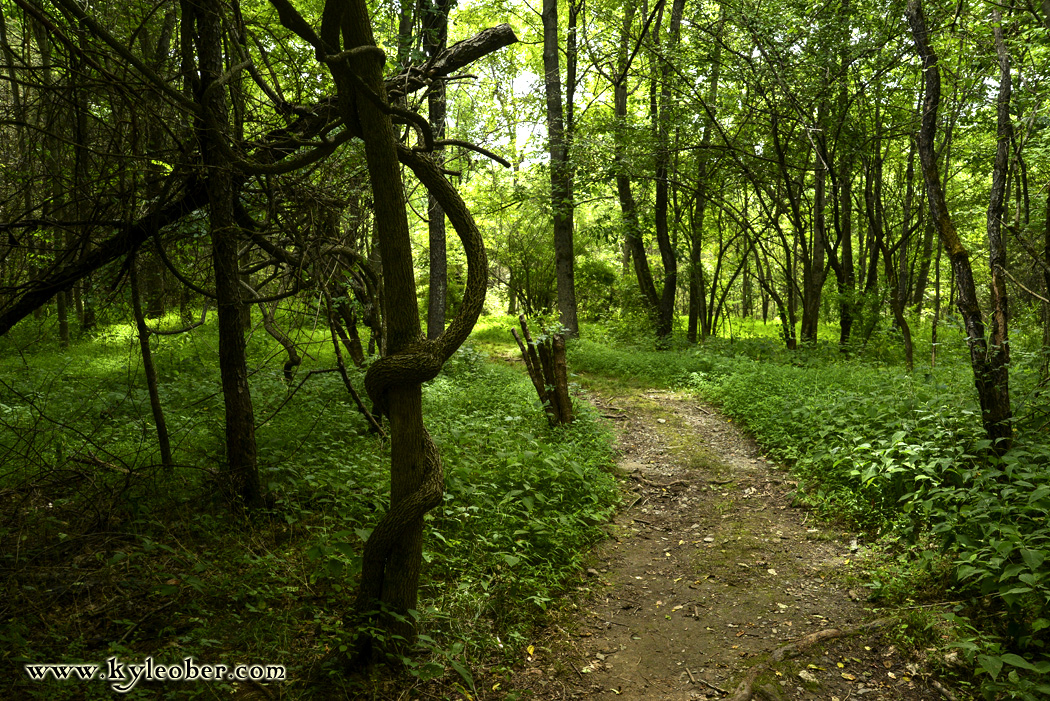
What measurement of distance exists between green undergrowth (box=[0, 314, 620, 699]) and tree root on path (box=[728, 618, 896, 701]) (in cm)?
141

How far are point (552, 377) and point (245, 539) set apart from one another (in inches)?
183

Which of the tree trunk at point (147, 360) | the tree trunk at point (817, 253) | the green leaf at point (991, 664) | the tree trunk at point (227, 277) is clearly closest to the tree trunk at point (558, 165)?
the tree trunk at point (817, 253)

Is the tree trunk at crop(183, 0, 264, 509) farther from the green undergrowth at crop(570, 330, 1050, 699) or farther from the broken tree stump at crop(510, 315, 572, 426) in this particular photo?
the green undergrowth at crop(570, 330, 1050, 699)

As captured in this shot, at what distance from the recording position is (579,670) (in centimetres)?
381

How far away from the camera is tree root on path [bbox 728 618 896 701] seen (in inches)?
137

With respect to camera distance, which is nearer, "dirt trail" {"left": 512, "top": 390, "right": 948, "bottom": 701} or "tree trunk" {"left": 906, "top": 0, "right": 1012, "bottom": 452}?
"dirt trail" {"left": 512, "top": 390, "right": 948, "bottom": 701}

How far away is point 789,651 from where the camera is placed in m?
3.82

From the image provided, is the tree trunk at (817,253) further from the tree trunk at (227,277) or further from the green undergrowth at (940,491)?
the tree trunk at (227,277)

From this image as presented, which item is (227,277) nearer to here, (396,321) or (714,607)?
(396,321)

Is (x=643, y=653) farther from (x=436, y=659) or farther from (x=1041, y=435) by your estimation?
(x=1041, y=435)

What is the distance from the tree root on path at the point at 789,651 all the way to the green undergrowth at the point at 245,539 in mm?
1411

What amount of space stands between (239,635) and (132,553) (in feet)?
3.40

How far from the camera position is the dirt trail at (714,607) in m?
3.60

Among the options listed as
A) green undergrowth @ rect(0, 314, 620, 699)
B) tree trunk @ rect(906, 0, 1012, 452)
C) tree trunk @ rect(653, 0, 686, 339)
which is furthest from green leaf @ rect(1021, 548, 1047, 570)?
tree trunk @ rect(653, 0, 686, 339)
